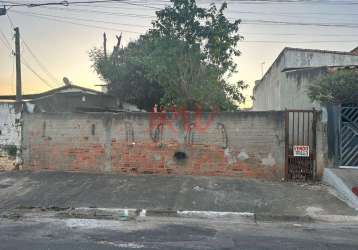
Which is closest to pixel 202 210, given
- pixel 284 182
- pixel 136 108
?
pixel 284 182

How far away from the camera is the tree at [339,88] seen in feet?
38.2

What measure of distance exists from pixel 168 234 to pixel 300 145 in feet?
18.1

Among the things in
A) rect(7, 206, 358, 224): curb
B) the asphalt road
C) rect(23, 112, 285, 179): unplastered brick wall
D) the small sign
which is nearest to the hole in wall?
rect(23, 112, 285, 179): unplastered brick wall

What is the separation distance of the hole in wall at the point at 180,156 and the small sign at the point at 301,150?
2.87m

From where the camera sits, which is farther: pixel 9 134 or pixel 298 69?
pixel 298 69

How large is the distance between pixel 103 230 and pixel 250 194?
3.88m

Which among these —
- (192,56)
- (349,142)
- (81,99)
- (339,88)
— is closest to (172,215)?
(349,142)

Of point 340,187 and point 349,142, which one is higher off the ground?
point 349,142

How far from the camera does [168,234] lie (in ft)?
24.5

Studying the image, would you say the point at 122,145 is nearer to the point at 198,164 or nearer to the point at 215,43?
the point at 198,164

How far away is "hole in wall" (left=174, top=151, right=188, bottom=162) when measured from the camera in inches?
479

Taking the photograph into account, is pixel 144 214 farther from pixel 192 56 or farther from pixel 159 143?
pixel 192 56

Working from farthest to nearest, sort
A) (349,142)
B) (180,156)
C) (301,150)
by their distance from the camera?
(180,156)
(301,150)
(349,142)

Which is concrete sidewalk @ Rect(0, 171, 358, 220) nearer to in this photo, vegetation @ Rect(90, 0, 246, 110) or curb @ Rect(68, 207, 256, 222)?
curb @ Rect(68, 207, 256, 222)
